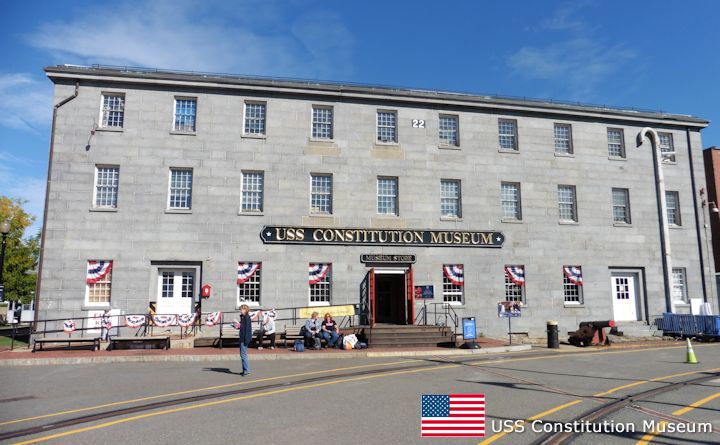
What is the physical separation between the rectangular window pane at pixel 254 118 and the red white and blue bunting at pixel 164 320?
8.96m

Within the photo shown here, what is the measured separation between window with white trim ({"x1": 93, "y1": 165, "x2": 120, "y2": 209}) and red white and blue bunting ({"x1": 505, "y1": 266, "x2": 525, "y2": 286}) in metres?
18.4

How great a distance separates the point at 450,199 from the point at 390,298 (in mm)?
5745

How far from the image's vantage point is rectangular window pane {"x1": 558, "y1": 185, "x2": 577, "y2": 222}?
83.3ft

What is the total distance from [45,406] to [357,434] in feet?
20.7

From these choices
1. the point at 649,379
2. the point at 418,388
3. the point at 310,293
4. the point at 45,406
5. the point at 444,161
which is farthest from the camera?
the point at 444,161

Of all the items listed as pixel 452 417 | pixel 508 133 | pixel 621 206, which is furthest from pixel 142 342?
pixel 621 206

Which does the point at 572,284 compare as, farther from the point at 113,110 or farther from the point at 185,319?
the point at 113,110

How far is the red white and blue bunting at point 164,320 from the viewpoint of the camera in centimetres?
1977

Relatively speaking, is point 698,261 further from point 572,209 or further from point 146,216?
point 146,216

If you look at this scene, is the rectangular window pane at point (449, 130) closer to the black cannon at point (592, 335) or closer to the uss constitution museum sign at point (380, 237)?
the uss constitution museum sign at point (380, 237)

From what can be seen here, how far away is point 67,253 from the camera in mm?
20469

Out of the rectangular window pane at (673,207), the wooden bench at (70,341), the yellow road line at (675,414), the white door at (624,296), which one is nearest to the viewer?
the yellow road line at (675,414)

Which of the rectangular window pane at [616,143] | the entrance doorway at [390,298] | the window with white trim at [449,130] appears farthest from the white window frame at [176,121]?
the rectangular window pane at [616,143]

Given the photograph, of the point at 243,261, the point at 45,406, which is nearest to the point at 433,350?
the point at 243,261
